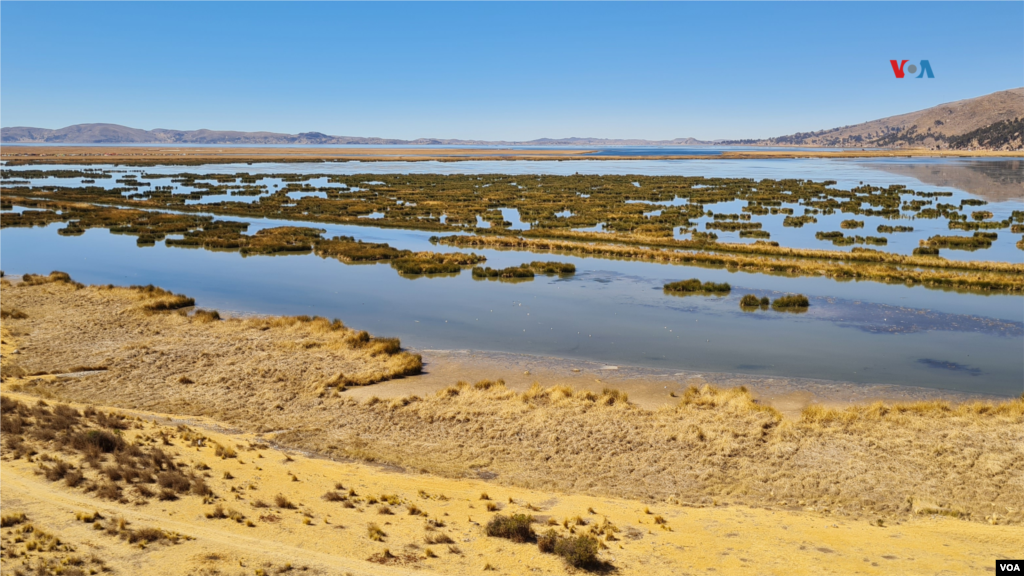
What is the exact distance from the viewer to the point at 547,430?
16203 mm

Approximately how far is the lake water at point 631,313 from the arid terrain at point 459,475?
15.7 feet

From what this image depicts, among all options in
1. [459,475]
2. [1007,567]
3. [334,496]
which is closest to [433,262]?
[459,475]

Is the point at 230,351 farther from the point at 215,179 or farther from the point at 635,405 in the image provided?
the point at 215,179

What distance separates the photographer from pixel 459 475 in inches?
555

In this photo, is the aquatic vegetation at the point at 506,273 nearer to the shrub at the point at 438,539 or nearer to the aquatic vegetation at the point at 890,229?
the shrub at the point at 438,539

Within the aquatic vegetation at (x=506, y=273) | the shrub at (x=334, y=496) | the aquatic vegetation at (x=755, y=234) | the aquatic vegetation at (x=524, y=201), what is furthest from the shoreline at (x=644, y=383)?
the aquatic vegetation at (x=755, y=234)

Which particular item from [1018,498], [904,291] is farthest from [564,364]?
[904,291]

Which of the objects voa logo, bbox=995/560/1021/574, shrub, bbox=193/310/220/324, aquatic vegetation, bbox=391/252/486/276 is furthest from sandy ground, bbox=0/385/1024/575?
aquatic vegetation, bbox=391/252/486/276

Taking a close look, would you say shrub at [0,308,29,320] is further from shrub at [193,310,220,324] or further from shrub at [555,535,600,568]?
shrub at [555,535,600,568]

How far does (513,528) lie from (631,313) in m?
19.6

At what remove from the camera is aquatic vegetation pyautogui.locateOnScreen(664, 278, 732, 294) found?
3388cm

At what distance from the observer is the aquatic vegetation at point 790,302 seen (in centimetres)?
3021

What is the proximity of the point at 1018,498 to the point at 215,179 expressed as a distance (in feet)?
371

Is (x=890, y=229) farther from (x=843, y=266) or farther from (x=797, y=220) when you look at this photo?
(x=843, y=266)
